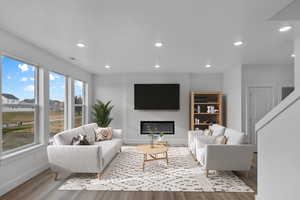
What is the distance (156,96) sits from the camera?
6.45 meters

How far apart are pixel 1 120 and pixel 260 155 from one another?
3.74 meters

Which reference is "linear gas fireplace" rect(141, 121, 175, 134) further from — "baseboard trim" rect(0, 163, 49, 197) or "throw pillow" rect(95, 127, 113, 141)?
"baseboard trim" rect(0, 163, 49, 197)

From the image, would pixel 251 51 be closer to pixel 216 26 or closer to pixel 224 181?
pixel 216 26

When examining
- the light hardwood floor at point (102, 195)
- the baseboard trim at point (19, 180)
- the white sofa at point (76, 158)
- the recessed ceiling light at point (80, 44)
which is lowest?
the light hardwood floor at point (102, 195)

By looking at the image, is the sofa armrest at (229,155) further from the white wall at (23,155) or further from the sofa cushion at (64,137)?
the white wall at (23,155)

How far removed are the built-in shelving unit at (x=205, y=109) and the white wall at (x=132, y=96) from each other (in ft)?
0.94

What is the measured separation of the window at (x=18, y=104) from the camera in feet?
10.0

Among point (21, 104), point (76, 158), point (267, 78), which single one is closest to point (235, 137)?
point (267, 78)

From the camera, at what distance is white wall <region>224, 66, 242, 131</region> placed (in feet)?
16.9

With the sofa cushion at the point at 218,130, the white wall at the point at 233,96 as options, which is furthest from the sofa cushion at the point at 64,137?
the white wall at the point at 233,96

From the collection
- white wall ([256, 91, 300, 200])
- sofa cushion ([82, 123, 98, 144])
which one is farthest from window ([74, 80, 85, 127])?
white wall ([256, 91, 300, 200])

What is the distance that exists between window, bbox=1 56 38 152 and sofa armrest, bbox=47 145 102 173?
0.69 meters

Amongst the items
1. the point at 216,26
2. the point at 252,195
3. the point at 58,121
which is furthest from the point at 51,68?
the point at 252,195

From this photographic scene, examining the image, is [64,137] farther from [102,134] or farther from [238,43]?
[238,43]
